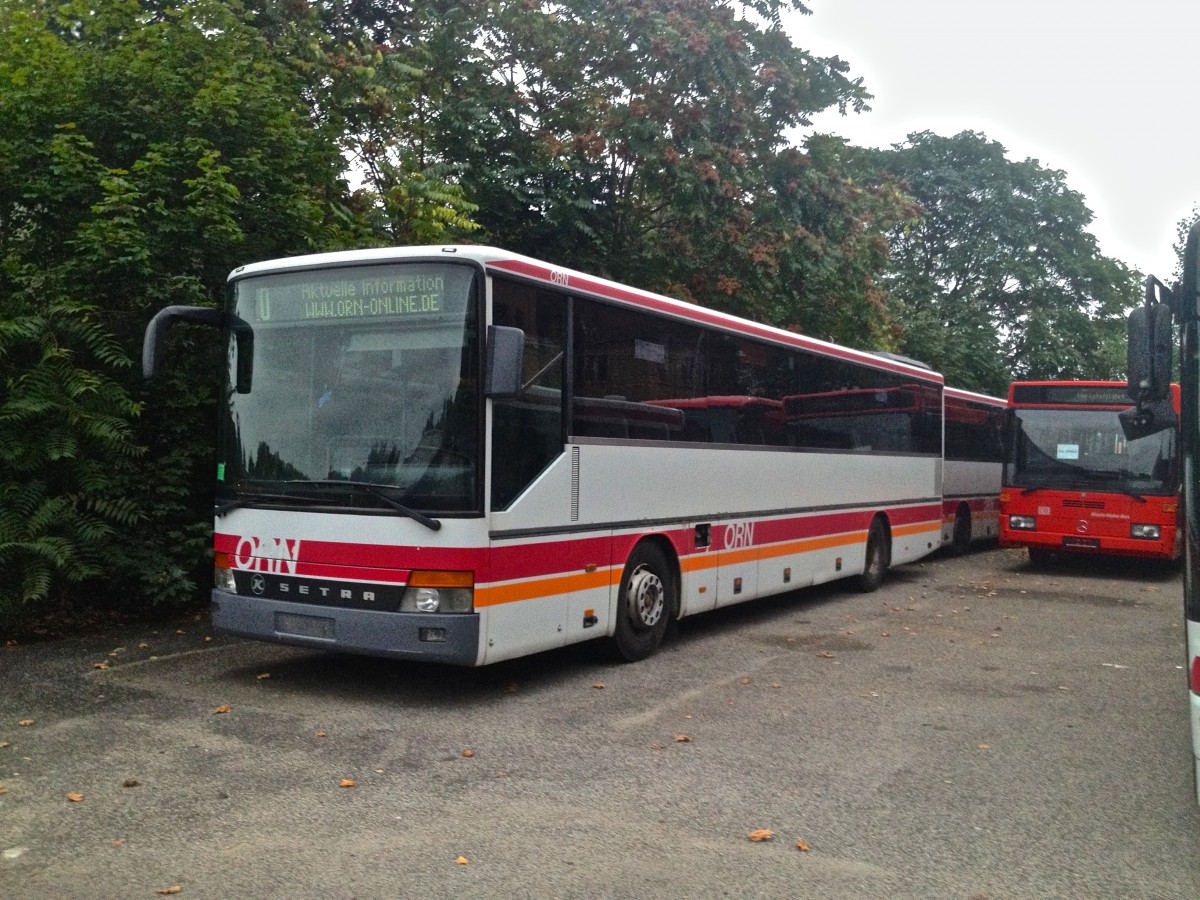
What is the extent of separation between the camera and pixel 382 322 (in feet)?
26.1

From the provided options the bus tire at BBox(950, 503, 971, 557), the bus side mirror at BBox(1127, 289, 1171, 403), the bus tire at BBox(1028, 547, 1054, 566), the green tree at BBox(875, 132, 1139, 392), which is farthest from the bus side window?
the green tree at BBox(875, 132, 1139, 392)

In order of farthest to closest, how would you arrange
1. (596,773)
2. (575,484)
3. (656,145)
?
(656,145)
(575,484)
(596,773)

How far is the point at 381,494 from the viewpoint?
25.6 feet

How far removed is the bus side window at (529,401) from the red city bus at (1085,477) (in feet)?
37.8

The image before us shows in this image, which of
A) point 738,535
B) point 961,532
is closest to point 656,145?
point 738,535

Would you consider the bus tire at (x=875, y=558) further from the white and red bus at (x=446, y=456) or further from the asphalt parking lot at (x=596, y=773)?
the white and red bus at (x=446, y=456)

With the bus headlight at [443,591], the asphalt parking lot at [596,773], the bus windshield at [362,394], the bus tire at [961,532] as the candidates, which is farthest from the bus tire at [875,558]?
the bus windshield at [362,394]

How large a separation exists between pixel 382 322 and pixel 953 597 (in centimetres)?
962

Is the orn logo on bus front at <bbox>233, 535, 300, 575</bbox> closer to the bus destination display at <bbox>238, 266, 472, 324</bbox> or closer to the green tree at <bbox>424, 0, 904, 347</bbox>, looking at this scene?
the bus destination display at <bbox>238, 266, 472, 324</bbox>

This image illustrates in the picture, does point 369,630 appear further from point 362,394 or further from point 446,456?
point 362,394

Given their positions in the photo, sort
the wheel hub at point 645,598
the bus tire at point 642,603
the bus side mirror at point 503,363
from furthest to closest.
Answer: the wheel hub at point 645,598
the bus tire at point 642,603
the bus side mirror at point 503,363

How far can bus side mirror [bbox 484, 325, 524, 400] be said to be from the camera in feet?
24.9

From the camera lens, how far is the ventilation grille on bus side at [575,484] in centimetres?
871

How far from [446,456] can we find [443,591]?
34.9 inches
